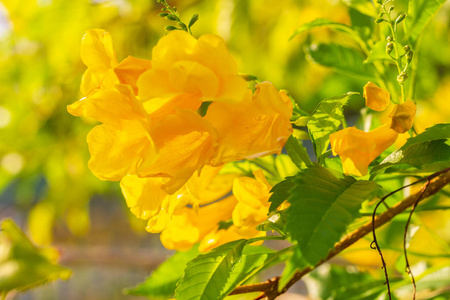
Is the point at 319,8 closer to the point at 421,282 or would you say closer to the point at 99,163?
the point at 421,282

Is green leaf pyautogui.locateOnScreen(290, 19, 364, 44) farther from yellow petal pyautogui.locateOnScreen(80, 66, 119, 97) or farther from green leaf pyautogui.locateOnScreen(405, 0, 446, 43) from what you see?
yellow petal pyautogui.locateOnScreen(80, 66, 119, 97)

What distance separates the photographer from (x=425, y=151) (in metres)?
0.31

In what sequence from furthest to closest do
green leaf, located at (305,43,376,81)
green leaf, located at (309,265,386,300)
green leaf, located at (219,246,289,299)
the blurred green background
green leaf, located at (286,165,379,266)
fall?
the blurred green background → green leaf, located at (309,265,386,300) → green leaf, located at (305,43,376,81) → green leaf, located at (219,246,289,299) → green leaf, located at (286,165,379,266)

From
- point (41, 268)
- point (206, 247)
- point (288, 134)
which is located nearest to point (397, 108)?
point (288, 134)

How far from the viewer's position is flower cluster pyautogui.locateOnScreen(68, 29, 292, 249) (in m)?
0.29

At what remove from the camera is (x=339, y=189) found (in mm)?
283

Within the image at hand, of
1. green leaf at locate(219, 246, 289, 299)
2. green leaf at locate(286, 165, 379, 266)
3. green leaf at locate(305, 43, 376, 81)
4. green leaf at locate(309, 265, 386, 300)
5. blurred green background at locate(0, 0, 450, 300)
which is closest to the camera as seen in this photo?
green leaf at locate(286, 165, 379, 266)

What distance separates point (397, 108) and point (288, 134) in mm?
65

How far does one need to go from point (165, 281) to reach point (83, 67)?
1087 mm

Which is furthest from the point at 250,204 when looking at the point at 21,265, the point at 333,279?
the point at 333,279

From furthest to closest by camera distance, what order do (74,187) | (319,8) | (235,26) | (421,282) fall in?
(74,187), (319,8), (235,26), (421,282)

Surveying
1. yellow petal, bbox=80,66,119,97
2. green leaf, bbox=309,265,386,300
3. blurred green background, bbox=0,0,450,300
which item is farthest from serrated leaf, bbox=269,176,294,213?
blurred green background, bbox=0,0,450,300

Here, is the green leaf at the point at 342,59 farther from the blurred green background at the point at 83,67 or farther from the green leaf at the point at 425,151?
the blurred green background at the point at 83,67

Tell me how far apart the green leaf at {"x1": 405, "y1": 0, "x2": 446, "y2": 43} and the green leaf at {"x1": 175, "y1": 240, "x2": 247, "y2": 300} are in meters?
0.22
